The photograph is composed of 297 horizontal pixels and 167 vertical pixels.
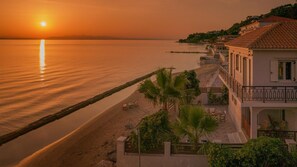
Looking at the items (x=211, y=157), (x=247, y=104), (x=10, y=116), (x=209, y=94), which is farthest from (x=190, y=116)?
(x=10, y=116)

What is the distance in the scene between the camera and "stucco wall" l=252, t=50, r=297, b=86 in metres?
14.5

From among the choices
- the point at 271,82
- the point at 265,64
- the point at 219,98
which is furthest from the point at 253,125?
the point at 219,98

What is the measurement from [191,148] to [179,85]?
6805mm

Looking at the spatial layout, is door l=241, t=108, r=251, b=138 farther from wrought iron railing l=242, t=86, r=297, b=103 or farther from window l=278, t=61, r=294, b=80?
window l=278, t=61, r=294, b=80

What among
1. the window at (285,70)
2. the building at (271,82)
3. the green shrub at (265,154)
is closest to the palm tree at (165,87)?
the building at (271,82)

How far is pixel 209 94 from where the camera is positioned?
82.2 feet

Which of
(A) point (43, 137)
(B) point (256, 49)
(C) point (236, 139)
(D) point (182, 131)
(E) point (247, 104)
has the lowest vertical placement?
(A) point (43, 137)

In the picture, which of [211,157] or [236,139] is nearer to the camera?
[211,157]

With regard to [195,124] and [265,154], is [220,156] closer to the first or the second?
[265,154]

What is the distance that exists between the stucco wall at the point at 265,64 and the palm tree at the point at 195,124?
12.2 feet

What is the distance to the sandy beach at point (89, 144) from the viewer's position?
1751 centimetres

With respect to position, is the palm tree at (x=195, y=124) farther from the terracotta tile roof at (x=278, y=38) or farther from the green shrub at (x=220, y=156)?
the terracotta tile roof at (x=278, y=38)

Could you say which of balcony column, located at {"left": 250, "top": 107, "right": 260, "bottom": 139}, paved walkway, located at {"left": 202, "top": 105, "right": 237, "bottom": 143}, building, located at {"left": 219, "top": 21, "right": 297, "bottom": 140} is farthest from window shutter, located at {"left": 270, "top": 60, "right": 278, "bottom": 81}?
paved walkway, located at {"left": 202, "top": 105, "right": 237, "bottom": 143}

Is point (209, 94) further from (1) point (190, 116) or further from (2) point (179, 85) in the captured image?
(1) point (190, 116)
